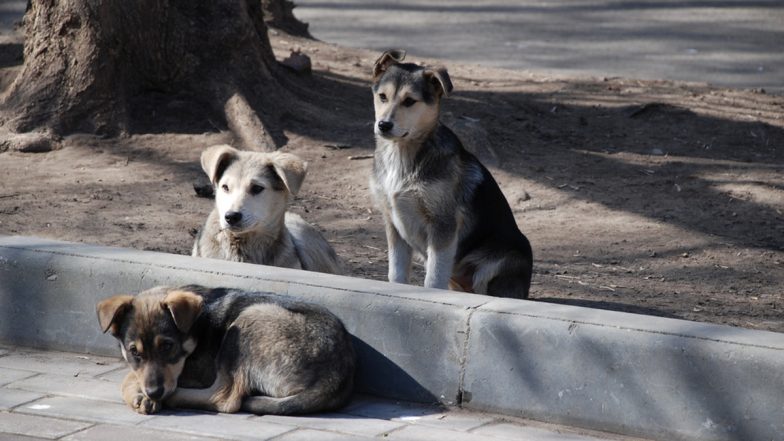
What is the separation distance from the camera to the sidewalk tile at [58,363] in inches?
248

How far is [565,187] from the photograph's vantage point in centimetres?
978

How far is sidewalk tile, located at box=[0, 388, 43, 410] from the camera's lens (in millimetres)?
5738

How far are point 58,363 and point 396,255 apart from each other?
2.13 m

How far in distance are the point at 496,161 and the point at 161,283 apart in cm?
440

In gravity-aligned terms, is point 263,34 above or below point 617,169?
above

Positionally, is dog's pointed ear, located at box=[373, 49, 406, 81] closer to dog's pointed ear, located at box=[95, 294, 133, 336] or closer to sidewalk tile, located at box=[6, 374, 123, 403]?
dog's pointed ear, located at box=[95, 294, 133, 336]

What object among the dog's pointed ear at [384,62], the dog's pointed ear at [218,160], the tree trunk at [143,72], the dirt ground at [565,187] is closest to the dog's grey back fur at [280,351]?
the dog's pointed ear at [218,160]

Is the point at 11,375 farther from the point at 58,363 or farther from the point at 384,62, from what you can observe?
the point at 384,62

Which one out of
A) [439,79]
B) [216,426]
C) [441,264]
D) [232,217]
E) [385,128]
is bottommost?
[216,426]

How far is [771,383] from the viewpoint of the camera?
5219 millimetres

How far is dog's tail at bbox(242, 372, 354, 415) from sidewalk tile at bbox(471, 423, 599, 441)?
70 cm

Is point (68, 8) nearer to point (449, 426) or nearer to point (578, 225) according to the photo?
point (578, 225)

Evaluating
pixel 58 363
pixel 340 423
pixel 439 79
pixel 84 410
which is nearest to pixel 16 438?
pixel 84 410

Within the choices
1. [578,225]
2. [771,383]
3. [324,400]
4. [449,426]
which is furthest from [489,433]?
[578,225]
